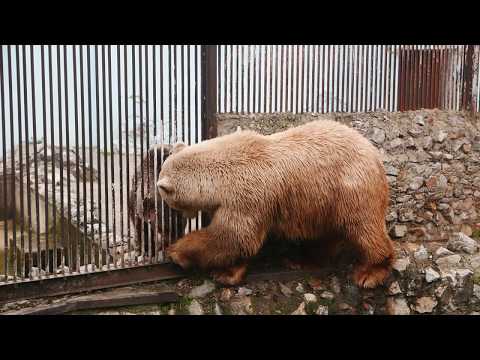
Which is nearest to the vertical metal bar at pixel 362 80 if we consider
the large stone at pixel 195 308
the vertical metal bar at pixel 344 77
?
the vertical metal bar at pixel 344 77

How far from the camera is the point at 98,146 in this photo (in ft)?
16.7

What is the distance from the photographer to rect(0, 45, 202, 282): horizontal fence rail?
470 cm

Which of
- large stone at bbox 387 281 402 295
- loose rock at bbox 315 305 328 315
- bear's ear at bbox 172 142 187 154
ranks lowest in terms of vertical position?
loose rock at bbox 315 305 328 315

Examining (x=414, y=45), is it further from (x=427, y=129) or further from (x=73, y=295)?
(x=73, y=295)

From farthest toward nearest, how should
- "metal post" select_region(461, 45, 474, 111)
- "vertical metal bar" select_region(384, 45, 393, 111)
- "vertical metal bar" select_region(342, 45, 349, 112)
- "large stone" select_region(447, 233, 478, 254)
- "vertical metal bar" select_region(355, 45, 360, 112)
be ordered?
"metal post" select_region(461, 45, 474, 111), "vertical metal bar" select_region(384, 45, 393, 111), "vertical metal bar" select_region(355, 45, 360, 112), "vertical metal bar" select_region(342, 45, 349, 112), "large stone" select_region(447, 233, 478, 254)

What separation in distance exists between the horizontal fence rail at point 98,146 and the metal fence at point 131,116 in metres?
0.01

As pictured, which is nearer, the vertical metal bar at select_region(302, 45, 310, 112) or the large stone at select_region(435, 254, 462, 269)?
the large stone at select_region(435, 254, 462, 269)

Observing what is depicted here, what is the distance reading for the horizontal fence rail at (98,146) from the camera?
4695 mm

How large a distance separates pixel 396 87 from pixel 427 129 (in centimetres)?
76

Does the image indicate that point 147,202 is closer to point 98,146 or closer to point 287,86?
point 98,146

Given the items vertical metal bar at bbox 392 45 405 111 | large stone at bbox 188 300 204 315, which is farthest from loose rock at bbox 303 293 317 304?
vertical metal bar at bbox 392 45 405 111

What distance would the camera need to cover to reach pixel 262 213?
517 centimetres

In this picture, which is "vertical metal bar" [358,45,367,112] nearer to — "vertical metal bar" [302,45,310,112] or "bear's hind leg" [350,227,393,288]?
"vertical metal bar" [302,45,310,112]

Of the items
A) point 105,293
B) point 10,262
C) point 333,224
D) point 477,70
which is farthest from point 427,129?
point 10,262
